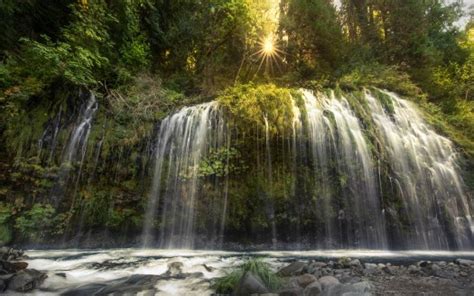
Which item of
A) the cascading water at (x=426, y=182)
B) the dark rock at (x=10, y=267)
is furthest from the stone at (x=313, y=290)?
the cascading water at (x=426, y=182)

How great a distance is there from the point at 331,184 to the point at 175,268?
4.10 m

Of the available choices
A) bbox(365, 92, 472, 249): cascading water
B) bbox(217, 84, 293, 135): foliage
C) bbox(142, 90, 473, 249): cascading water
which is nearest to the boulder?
bbox(142, 90, 473, 249): cascading water

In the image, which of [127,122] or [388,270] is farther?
[127,122]

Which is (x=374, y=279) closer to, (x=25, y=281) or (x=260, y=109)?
(x=25, y=281)

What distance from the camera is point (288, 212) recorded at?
7.09m

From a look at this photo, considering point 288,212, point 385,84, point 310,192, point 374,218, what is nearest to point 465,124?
point 385,84

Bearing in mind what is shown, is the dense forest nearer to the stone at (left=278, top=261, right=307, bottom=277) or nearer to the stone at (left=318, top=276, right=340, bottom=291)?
the stone at (left=278, top=261, right=307, bottom=277)

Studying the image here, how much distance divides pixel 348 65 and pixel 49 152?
11110mm

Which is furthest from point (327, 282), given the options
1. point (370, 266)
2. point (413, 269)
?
point (413, 269)

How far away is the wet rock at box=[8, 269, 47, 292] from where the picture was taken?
3.76 metres

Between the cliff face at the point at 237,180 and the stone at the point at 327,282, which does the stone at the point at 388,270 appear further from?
the cliff face at the point at 237,180

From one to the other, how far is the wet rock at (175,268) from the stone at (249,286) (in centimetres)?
148

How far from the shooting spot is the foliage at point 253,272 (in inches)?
145

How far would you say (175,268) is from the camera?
4883mm
